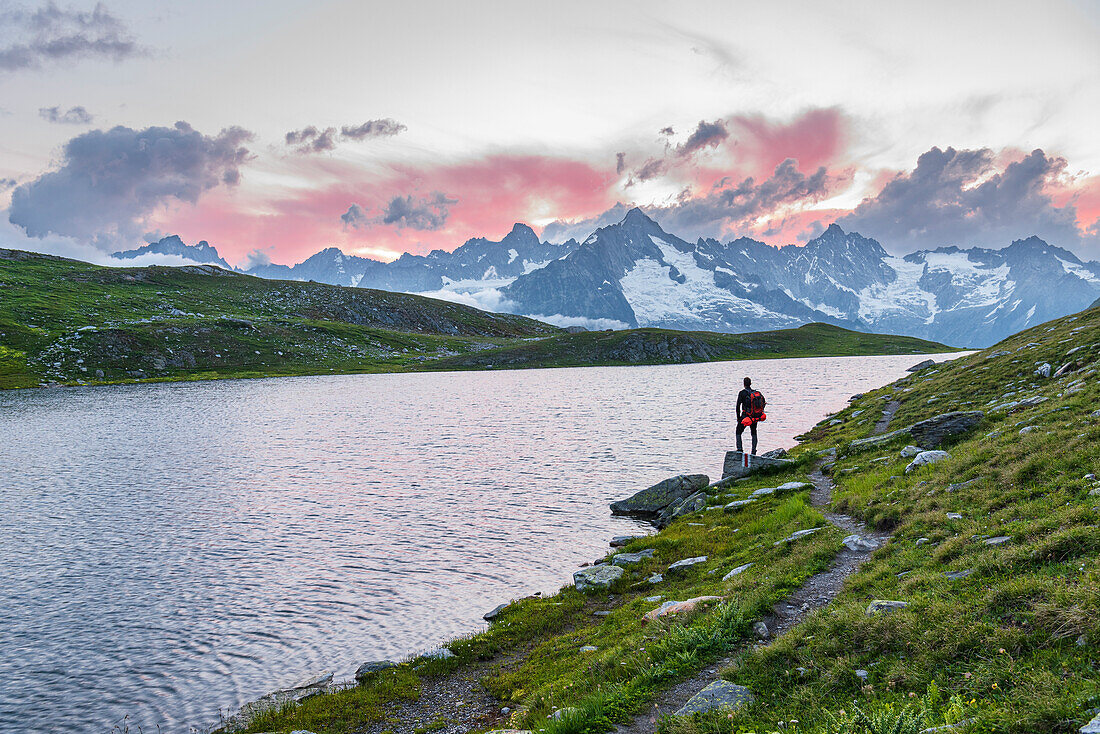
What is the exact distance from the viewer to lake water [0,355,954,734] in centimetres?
1667

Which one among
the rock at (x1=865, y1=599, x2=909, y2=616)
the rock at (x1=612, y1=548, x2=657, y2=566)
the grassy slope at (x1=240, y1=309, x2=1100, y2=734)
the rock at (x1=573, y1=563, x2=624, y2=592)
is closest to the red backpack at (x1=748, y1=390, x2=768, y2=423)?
the grassy slope at (x1=240, y1=309, x2=1100, y2=734)

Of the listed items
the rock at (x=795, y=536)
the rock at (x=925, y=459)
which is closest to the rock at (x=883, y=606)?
the rock at (x=795, y=536)

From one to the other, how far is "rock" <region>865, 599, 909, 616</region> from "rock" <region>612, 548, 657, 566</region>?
38.0 ft

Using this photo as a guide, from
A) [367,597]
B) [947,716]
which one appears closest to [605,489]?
[367,597]

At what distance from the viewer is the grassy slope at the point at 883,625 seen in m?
7.70

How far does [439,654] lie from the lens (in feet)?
52.8

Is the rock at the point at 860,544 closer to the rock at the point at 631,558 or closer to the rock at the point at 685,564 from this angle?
the rock at the point at 685,564

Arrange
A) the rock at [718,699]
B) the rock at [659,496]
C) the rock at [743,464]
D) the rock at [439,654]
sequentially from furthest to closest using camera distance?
the rock at [743,464]
the rock at [659,496]
the rock at [439,654]
the rock at [718,699]

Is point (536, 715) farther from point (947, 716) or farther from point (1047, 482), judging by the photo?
point (1047, 482)

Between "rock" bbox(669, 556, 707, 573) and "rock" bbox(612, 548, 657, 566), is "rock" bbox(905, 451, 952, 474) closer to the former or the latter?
"rock" bbox(669, 556, 707, 573)

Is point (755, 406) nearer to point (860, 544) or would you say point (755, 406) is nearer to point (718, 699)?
point (860, 544)

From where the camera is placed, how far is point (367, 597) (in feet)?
68.5

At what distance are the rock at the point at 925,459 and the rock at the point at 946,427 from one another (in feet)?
10.8

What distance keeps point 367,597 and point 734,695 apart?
15.7 metres
